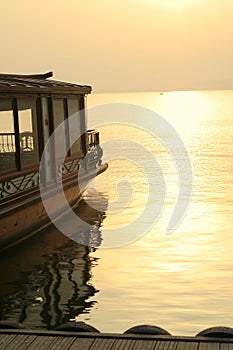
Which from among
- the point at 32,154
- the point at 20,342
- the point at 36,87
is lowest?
the point at 20,342

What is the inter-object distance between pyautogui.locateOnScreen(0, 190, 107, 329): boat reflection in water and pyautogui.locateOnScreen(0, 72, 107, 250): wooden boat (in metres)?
0.39

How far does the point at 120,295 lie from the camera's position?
11398 mm

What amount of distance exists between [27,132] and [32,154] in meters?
0.51

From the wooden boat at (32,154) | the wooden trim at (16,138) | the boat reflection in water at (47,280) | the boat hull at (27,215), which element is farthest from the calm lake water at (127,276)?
the wooden trim at (16,138)

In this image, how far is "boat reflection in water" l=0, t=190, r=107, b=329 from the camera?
10.5m

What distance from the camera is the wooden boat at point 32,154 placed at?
1336 cm

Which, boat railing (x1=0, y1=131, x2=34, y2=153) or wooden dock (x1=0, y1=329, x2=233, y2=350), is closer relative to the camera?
wooden dock (x1=0, y1=329, x2=233, y2=350)

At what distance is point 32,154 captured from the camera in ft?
49.9

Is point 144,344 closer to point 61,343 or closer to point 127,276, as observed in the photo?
point 61,343

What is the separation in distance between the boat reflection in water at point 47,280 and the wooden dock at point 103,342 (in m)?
3.41

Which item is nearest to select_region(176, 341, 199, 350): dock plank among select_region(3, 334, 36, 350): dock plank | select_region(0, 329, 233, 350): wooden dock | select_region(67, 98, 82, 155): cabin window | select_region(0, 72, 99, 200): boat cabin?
select_region(0, 329, 233, 350): wooden dock

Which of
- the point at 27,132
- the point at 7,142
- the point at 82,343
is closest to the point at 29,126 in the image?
the point at 27,132

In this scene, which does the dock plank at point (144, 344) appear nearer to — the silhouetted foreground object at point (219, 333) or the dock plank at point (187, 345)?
the dock plank at point (187, 345)

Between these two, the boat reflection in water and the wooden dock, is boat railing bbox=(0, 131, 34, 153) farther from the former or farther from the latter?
the wooden dock
